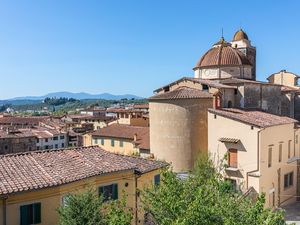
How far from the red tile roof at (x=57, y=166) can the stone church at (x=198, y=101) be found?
9.38 meters

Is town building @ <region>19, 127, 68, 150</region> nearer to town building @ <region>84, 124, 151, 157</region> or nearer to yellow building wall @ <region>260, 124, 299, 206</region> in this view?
town building @ <region>84, 124, 151, 157</region>

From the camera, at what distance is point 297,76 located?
4900cm

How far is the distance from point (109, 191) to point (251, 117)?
1539cm

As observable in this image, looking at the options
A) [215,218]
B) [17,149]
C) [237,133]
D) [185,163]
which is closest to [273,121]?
[237,133]

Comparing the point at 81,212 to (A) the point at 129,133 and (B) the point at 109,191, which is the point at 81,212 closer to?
(B) the point at 109,191

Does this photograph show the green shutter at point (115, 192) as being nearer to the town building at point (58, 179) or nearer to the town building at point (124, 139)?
the town building at point (58, 179)

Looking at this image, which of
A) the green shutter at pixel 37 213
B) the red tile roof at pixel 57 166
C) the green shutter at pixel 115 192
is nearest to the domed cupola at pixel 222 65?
the red tile roof at pixel 57 166

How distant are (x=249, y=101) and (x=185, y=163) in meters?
9.39

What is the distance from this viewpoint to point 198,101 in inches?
1251

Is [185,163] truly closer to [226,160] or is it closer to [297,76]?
[226,160]

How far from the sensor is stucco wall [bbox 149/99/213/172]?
104ft

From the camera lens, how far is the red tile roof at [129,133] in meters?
42.9

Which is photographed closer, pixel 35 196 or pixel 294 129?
pixel 35 196

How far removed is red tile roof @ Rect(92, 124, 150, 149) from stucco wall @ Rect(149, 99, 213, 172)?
342 inches
